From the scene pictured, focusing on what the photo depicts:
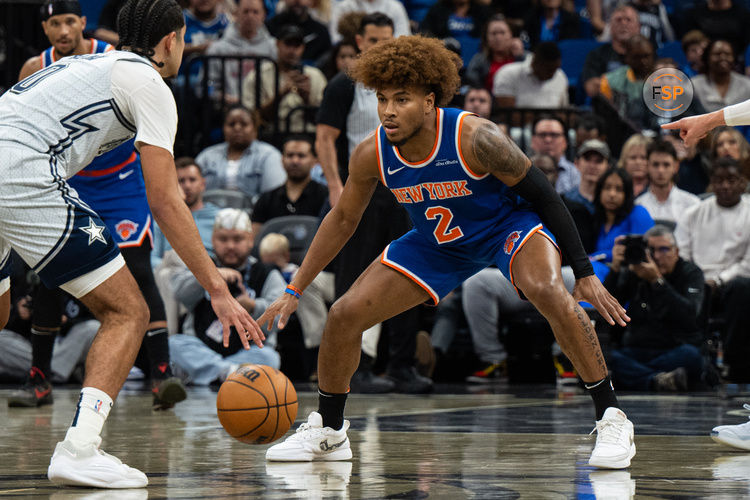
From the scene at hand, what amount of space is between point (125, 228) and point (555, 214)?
3.36m

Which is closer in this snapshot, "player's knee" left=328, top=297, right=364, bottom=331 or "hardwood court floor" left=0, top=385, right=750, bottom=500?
"hardwood court floor" left=0, top=385, right=750, bottom=500

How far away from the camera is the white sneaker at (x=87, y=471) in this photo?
13.1 ft

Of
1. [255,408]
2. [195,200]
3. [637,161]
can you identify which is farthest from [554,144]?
[255,408]

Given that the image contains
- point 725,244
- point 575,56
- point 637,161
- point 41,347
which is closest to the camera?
point 41,347

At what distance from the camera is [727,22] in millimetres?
14039

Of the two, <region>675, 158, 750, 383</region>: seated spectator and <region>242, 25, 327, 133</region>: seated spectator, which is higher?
<region>242, 25, 327, 133</region>: seated spectator

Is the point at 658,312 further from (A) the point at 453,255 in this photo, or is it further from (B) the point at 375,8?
(B) the point at 375,8

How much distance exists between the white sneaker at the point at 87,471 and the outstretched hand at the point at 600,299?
2.01 metres

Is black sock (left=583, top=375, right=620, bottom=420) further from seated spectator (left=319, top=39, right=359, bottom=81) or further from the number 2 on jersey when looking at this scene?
seated spectator (left=319, top=39, right=359, bottom=81)

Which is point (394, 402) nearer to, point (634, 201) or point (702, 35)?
point (634, 201)

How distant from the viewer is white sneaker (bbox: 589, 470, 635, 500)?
3803 mm

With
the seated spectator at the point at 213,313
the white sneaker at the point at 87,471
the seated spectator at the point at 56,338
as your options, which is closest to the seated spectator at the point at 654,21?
the seated spectator at the point at 213,313

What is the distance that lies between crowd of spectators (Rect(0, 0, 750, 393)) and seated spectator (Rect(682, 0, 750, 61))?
1.0 inches

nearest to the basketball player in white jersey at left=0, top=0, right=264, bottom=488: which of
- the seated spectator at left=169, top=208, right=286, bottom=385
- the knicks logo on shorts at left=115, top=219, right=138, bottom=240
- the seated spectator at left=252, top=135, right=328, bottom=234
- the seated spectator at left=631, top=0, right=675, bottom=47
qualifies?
the knicks logo on shorts at left=115, top=219, right=138, bottom=240
